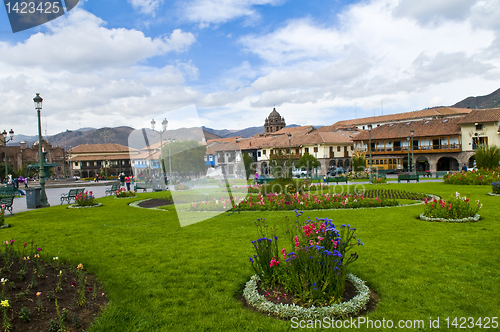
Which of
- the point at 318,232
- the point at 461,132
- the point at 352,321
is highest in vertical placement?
the point at 461,132

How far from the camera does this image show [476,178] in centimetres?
1922

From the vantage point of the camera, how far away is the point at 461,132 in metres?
44.5

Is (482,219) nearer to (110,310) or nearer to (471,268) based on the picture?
(471,268)

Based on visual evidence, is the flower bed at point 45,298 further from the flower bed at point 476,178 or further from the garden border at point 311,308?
the flower bed at point 476,178

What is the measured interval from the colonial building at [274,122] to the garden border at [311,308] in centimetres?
11408

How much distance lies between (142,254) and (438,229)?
677cm

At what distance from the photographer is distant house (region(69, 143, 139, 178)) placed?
85250 mm

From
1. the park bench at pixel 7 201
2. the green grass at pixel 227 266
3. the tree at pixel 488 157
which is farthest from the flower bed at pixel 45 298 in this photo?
the tree at pixel 488 157

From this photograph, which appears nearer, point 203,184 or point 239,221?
point 239,221

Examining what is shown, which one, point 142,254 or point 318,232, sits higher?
point 318,232

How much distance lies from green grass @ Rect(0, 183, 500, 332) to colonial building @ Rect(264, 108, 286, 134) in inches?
4275

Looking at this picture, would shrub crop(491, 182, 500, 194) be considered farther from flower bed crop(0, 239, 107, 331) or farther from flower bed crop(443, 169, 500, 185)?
flower bed crop(0, 239, 107, 331)

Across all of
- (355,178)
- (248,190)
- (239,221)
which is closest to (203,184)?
(248,190)

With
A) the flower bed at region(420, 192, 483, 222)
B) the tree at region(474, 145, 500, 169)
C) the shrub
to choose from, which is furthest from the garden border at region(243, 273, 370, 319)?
the tree at region(474, 145, 500, 169)
